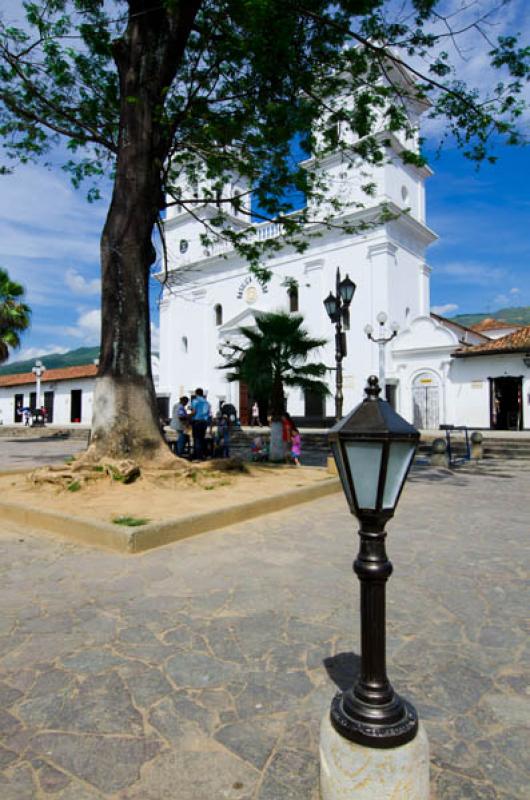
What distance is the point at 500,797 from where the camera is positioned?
5.19ft

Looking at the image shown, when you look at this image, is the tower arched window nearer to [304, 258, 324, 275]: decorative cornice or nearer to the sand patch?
[304, 258, 324, 275]: decorative cornice

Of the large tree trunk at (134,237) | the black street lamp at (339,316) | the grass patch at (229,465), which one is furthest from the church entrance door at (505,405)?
the large tree trunk at (134,237)

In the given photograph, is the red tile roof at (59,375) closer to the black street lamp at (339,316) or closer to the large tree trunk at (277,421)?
the large tree trunk at (277,421)

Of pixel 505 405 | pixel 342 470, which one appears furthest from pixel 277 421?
pixel 505 405

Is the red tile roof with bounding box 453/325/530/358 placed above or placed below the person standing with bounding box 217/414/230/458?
above

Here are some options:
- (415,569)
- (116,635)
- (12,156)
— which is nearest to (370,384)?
(116,635)

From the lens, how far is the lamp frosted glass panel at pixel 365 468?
1493 millimetres

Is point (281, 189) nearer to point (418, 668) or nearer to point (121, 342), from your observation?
point (121, 342)

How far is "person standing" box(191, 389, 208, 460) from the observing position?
10570mm

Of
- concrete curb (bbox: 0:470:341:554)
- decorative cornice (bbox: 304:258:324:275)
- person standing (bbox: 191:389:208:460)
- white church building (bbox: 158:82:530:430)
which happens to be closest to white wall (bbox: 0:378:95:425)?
white church building (bbox: 158:82:530:430)

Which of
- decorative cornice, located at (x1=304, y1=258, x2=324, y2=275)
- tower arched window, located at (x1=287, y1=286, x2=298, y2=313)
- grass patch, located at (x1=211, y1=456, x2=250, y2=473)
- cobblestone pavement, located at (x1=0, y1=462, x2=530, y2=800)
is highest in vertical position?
decorative cornice, located at (x1=304, y1=258, x2=324, y2=275)

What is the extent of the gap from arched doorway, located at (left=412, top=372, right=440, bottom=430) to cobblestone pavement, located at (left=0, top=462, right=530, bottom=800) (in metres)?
18.9

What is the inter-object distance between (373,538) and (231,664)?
134cm

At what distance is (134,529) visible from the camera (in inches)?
173
